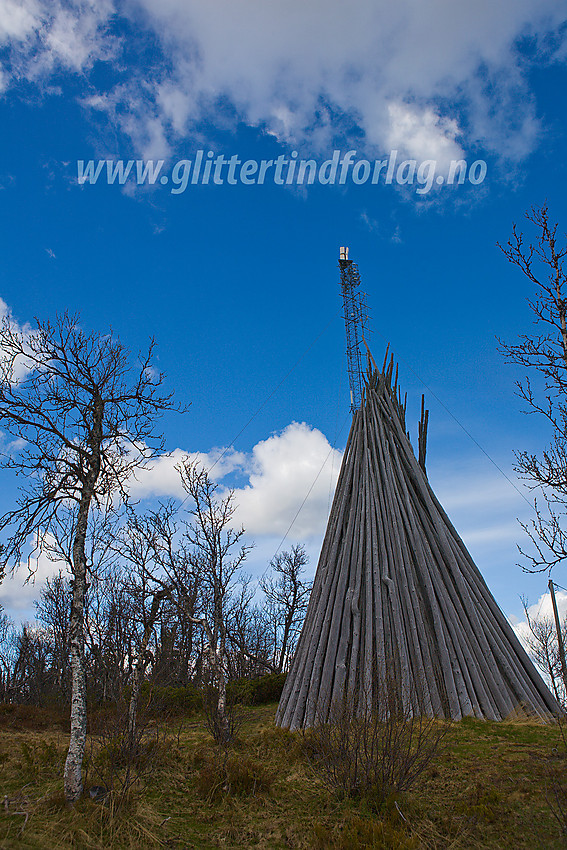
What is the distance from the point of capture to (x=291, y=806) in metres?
5.91

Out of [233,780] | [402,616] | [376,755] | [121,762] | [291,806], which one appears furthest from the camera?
[402,616]

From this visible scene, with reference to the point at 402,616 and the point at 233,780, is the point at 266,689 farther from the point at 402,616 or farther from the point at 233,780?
the point at 233,780

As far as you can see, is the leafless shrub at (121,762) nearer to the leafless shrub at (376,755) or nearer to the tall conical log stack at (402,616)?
the leafless shrub at (376,755)

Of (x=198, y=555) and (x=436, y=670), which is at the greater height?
(x=198, y=555)

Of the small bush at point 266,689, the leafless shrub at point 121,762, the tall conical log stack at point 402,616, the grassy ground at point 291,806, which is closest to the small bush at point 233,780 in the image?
the grassy ground at point 291,806

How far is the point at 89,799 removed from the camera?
548 centimetres

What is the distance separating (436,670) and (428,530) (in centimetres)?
303

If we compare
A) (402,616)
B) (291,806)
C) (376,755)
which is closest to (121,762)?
(291,806)

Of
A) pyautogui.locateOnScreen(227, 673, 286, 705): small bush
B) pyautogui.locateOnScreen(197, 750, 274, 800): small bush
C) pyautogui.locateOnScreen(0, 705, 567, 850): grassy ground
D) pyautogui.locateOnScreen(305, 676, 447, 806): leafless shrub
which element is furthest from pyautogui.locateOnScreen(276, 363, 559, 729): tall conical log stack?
pyautogui.locateOnScreen(227, 673, 286, 705): small bush

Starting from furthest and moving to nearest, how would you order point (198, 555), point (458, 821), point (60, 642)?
point (60, 642), point (198, 555), point (458, 821)

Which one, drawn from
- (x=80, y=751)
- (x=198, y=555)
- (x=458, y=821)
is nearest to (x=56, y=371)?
(x=80, y=751)

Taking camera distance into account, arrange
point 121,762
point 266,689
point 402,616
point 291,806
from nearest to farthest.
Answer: point 291,806 < point 121,762 < point 402,616 < point 266,689

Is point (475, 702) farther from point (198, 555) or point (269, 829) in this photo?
point (198, 555)

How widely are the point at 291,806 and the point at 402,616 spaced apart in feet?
14.6
